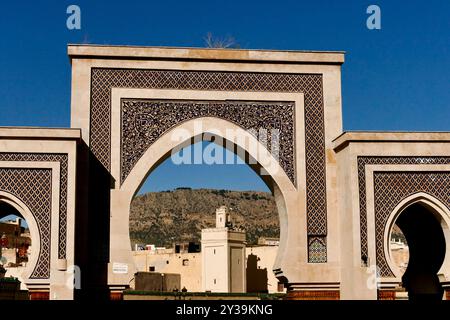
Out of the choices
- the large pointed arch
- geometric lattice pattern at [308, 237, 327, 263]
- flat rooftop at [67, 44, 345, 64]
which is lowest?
geometric lattice pattern at [308, 237, 327, 263]

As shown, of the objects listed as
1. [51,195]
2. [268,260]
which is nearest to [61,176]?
[51,195]

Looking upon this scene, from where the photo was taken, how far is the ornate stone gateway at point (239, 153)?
10.6m

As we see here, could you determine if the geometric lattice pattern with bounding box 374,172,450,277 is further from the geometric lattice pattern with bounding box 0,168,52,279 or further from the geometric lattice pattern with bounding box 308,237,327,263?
the geometric lattice pattern with bounding box 0,168,52,279

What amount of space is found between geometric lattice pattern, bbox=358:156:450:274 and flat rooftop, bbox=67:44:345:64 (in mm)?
1736

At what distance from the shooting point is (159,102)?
11.6 m

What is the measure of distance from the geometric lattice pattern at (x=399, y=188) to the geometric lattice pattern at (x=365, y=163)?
0.15 meters

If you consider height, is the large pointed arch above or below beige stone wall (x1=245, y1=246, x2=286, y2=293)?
above

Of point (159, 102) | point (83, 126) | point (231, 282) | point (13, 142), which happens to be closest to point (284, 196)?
point (159, 102)

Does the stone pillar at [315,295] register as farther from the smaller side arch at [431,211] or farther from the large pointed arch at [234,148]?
the smaller side arch at [431,211]

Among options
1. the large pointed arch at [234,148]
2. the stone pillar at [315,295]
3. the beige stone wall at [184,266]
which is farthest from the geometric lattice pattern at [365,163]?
the beige stone wall at [184,266]

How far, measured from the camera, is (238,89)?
11.8m

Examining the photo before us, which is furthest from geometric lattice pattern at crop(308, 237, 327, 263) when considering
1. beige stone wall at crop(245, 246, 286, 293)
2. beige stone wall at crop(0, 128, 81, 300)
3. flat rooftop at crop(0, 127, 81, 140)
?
beige stone wall at crop(245, 246, 286, 293)

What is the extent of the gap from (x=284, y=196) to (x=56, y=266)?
3220 millimetres

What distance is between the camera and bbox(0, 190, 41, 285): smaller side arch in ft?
34.1
